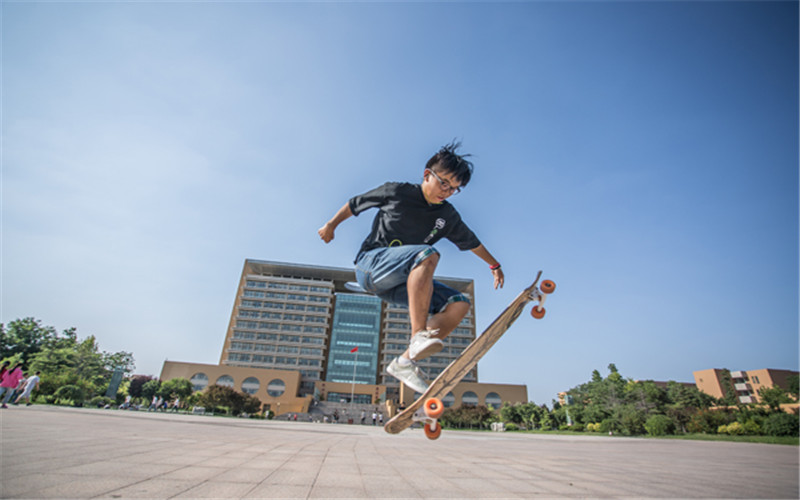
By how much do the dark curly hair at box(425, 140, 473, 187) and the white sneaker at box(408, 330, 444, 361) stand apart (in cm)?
146

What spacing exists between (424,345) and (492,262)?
5.92 ft

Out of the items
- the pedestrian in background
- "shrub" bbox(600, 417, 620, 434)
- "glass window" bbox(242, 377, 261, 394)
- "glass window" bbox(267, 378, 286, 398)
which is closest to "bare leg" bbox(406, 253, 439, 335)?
the pedestrian in background

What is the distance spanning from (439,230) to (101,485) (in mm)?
4759

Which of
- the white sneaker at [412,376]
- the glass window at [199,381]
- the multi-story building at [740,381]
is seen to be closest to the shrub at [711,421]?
the white sneaker at [412,376]

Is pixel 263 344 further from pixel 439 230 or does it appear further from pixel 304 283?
pixel 439 230

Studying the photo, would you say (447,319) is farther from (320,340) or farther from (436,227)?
(320,340)

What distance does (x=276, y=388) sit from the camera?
6450 centimetres

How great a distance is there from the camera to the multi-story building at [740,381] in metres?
69.4

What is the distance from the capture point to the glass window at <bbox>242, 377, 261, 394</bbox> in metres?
63.9

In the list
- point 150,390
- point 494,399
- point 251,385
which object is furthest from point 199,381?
point 494,399

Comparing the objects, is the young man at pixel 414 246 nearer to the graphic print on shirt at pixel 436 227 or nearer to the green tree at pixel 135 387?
the graphic print on shirt at pixel 436 227

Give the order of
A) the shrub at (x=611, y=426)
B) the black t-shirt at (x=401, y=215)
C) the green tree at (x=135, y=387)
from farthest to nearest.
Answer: the green tree at (x=135, y=387), the shrub at (x=611, y=426), the black t-shirt at (x=401, y=215)

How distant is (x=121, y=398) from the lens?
42062mm

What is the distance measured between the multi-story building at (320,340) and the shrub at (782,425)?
50893 mm
